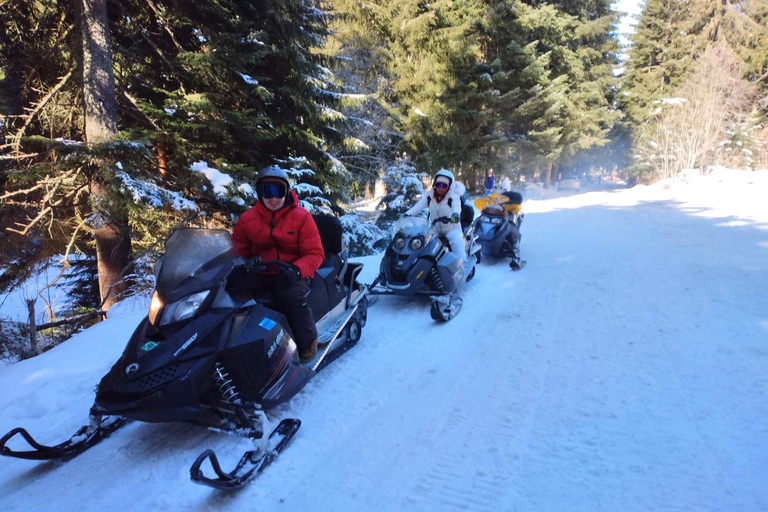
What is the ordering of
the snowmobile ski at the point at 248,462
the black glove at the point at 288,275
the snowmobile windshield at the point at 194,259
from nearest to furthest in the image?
the snowmobile ski at the point at 248,462 → the snowmobile windshield at the point at 194,259 → the black glove at the point at 288,275

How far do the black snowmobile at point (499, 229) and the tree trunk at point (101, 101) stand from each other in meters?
5.85

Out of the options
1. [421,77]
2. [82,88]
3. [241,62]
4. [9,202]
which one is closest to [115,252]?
[9,202]

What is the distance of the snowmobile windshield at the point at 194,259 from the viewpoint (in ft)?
8.82

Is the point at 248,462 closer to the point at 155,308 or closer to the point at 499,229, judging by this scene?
the point at 155,308

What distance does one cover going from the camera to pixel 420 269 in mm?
5383

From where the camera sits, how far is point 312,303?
3799mm

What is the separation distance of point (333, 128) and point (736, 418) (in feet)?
26.2

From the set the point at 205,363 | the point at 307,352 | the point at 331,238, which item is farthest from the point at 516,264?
the point at 205,363

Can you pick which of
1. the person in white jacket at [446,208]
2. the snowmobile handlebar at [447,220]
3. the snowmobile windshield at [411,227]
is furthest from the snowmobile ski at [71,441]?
the snowmobile handlebar at [447,220]

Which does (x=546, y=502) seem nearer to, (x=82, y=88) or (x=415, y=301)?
(x=415, y=301)

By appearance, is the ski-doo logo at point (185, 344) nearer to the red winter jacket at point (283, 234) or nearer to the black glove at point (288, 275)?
the black glove at point (288, 275)

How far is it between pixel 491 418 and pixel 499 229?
5.06 metres

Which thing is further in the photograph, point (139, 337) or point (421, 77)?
point (421, 77)

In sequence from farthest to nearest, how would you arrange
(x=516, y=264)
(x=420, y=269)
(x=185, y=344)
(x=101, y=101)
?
(x=516, y=264)
(x=101, y=101)
(x=420, y=269)
(x=185, y=344)
